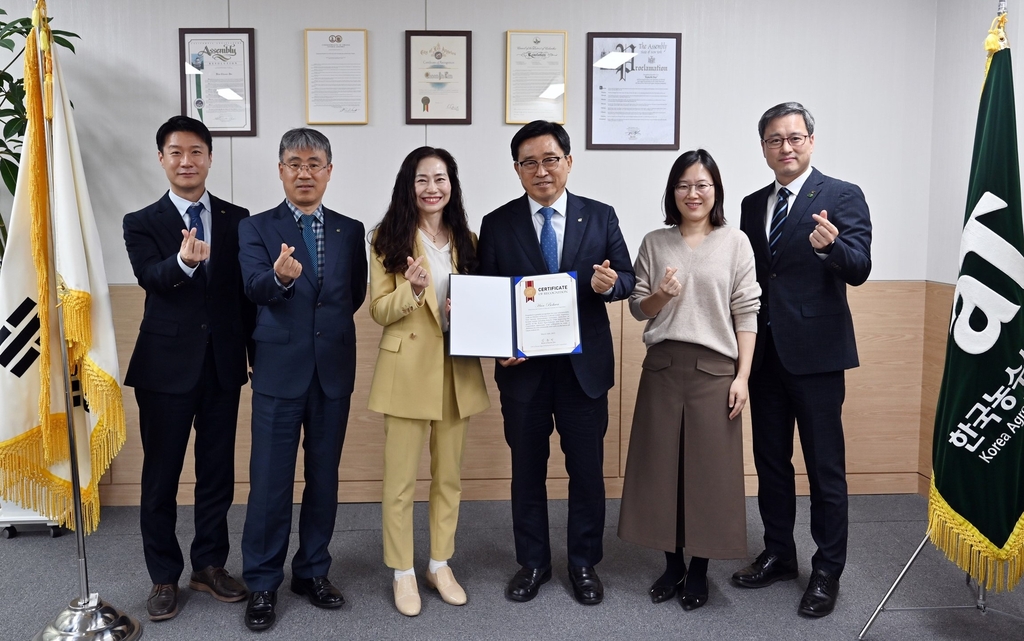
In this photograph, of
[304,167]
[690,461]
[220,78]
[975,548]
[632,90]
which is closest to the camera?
[975,548]

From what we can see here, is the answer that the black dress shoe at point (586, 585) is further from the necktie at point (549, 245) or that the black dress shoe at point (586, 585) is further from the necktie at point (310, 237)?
the necktie at point (310, 237)

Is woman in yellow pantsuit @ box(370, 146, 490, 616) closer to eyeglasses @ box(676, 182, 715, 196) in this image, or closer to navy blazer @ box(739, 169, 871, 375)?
eyeglasses @ box(676, 182, 715, 196)

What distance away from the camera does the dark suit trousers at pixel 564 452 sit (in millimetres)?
2695

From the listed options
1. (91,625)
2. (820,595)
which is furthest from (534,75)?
(91,625)

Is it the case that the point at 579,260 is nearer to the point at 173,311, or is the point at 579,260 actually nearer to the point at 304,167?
the point at 304,167

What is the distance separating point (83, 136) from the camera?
3592 millimetres

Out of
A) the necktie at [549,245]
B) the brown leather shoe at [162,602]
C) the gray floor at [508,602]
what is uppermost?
the necktie at [549,245]

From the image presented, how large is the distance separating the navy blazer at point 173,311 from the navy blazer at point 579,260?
95 cm

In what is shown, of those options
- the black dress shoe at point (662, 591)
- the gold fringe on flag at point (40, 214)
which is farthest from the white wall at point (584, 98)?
the black dress shoe at point (662, 591)

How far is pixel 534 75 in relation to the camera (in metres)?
3.68

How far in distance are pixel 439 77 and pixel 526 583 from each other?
7.86 ft

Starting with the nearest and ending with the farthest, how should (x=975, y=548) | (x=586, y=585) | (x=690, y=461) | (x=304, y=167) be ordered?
(x=975, y=548) → (x=304, y=167) → (x=690, y=461) → (x=586, y=585)

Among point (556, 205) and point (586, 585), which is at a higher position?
point (556, 205)

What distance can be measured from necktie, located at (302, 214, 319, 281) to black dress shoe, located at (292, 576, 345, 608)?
1124 mm
